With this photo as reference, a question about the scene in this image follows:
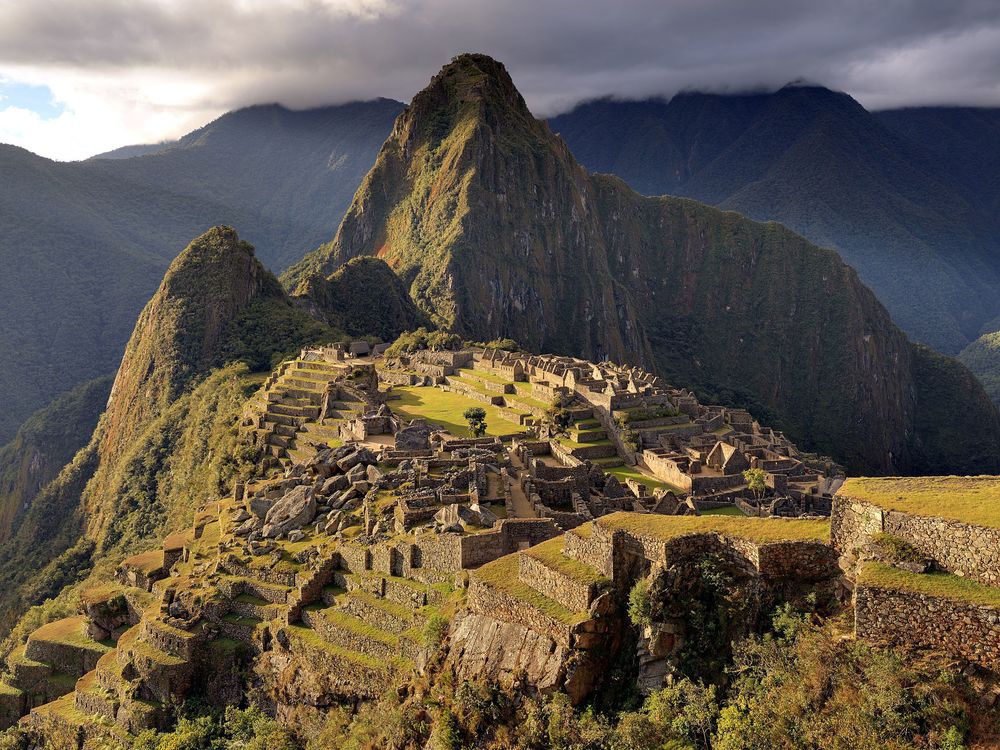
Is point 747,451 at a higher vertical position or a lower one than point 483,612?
lower

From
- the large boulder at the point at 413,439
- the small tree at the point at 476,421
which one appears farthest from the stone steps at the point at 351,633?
the small tree at the point at 476,421

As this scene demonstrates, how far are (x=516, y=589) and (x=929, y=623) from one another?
789 cm

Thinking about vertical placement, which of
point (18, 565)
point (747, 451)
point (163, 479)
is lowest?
point (18, 565)

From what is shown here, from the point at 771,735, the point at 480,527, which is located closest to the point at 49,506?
the point at 480,527

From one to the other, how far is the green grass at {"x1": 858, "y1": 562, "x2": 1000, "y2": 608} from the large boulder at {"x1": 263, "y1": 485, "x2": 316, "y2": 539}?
19719mm

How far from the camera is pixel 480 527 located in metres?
23.4

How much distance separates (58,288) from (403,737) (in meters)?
207

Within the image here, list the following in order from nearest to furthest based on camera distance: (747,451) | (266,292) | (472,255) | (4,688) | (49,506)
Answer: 1. (4,688)
2. (747,451)
3. (49,506)
4. (266,292)
5. (472,255)

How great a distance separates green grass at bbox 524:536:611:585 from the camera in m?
17.0

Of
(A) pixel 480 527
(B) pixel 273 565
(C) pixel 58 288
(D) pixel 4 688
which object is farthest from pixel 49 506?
(C) pixel 58 288

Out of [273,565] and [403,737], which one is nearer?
[403,737]

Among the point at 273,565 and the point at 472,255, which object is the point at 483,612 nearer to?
the point at 273,565

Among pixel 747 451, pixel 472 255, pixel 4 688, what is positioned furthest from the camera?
pixel 472 255

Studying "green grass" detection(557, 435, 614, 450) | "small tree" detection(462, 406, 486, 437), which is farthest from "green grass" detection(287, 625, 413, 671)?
"green grass" detection(557, 435, 614, 450)
